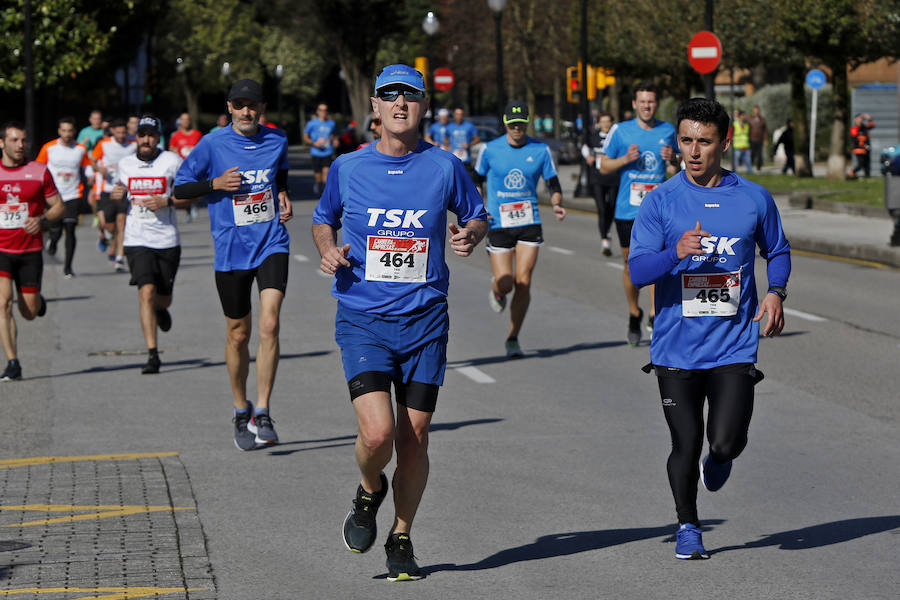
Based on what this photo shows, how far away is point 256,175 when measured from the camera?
9.29 meters

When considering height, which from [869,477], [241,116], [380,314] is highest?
[241,116]

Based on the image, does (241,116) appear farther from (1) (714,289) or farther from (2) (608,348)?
(2) (608,348)

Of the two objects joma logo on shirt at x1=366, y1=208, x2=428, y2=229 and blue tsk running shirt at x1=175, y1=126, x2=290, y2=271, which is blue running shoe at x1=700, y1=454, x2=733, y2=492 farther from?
blue tsk running shirt at x1=175, y1=126, x2=290, y2=271

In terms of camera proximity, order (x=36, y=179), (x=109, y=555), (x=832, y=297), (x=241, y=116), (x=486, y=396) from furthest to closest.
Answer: (x=832, y=297) → (x=36, y=179) → (x=486, y=396) → (x=241, y=116) → (x=109, y=555)

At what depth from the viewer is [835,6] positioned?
35.5 meters

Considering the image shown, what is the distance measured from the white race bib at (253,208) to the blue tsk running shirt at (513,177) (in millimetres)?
3686

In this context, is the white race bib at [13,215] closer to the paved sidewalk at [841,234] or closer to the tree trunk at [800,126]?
the paved sidewalk at [841,234]

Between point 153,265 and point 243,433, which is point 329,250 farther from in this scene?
point 153,265

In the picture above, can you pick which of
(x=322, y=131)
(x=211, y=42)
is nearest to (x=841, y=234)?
(x=322, y=131)

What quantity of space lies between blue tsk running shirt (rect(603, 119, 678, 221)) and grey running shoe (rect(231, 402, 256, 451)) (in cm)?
521

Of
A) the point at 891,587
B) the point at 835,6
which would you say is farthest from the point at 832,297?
the point at 835,6

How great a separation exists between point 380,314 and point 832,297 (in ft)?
36.5

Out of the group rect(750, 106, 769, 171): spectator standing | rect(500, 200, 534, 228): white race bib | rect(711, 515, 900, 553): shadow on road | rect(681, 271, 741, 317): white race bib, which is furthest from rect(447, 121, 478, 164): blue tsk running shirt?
rect(681, 271, 741, 317): white race bib

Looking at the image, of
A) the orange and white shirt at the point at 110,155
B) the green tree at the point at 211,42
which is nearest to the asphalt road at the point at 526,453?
the orange and white shirt at the point at 110,155
